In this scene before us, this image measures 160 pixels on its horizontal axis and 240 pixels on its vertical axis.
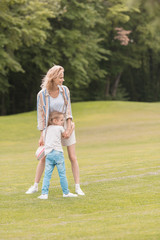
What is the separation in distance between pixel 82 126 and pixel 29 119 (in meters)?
4.44

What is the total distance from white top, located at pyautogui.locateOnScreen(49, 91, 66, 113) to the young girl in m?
0.08

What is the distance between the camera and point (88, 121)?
3216cm

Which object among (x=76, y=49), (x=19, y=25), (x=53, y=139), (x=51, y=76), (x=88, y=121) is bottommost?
(x=88, y=121)

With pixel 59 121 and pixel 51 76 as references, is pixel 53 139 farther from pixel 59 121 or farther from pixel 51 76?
pixel 51 76

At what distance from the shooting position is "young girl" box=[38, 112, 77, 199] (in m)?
8.08

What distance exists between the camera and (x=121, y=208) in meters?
7.30

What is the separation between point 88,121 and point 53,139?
24.1 meters

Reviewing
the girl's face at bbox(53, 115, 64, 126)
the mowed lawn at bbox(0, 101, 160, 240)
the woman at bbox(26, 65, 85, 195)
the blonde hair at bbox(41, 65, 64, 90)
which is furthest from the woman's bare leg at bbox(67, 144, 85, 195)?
the blonde hair at bbox(41, 65, 64, 90)

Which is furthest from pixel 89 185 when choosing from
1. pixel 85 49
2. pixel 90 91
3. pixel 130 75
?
pixel 130 75

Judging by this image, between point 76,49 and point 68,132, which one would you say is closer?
point 68,132

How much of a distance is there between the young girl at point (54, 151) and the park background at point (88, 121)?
1.09ft

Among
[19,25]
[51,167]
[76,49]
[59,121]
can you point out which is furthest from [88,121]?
[51,167]

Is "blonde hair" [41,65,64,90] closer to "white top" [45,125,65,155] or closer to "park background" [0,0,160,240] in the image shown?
"white top" [45,125,65,155]

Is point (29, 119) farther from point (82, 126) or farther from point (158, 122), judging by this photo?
point (158, 122)
